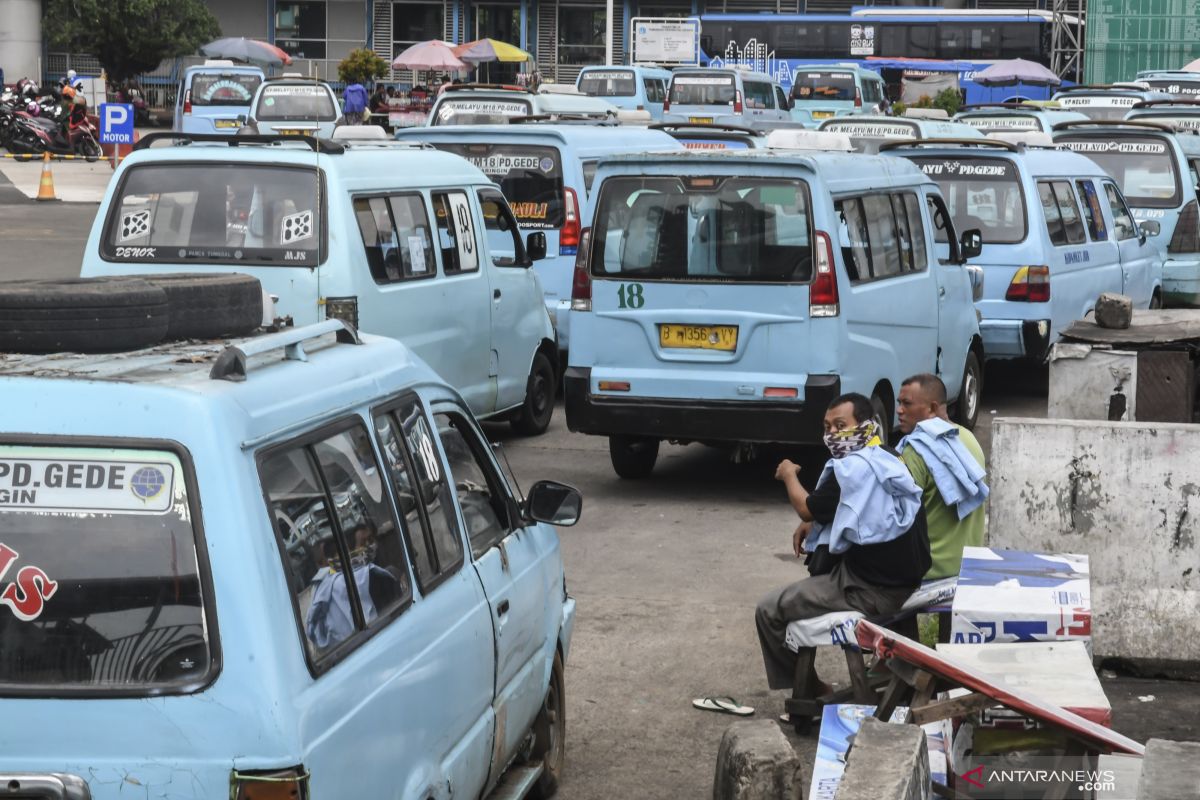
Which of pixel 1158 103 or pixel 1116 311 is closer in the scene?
pixel 1116 311

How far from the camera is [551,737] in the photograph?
561cm

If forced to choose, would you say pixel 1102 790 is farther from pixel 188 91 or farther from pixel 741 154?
pixel 188 91

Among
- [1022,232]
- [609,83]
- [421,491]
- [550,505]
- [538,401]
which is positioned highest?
[609,83]

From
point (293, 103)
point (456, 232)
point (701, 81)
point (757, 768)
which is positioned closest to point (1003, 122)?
point (701, 81)

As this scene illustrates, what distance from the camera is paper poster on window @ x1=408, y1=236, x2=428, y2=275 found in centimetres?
1021

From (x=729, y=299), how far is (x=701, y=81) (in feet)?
83.0

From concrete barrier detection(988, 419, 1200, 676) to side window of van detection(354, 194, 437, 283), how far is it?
158 inches

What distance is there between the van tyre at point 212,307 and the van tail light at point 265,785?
1.45 m

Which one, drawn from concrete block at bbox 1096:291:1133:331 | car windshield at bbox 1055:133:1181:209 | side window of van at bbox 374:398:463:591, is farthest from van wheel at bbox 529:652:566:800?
car windshield at bbox 1055:133:1181:209

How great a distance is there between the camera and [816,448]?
33.1 ft

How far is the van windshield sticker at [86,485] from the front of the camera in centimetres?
327

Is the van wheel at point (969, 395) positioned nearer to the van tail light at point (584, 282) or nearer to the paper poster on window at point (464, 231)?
the van tail light at point (584, 282)

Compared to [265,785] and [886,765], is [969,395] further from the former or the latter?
[265,785]

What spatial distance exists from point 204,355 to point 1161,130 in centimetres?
1598
